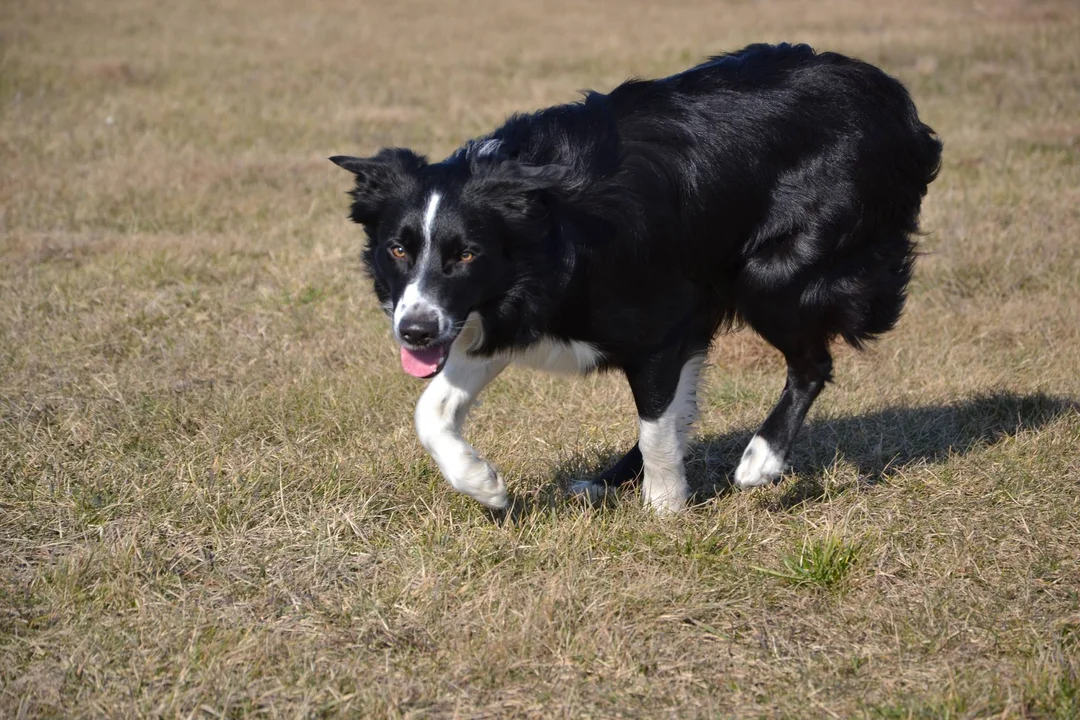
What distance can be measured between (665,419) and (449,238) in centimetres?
115

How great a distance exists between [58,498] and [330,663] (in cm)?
161

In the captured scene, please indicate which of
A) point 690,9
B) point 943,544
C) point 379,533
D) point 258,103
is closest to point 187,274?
point 379,533

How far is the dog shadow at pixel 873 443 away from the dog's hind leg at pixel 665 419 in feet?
0.91

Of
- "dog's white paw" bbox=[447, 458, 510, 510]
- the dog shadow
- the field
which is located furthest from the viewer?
the dog shadow

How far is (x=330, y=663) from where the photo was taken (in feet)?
11.3

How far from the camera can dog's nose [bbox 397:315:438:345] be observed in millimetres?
3727

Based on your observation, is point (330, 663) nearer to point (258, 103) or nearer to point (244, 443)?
point (244, 443)

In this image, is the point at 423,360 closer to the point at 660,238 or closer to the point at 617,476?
the point at 660,238

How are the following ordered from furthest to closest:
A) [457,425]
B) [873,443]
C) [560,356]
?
[873,443], [560,356], [457,425]

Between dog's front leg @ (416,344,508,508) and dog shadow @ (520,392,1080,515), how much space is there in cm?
68

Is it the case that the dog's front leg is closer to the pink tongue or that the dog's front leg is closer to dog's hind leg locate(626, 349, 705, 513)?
the pink tongue

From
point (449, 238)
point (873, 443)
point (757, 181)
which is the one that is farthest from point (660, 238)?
point (873, 443)

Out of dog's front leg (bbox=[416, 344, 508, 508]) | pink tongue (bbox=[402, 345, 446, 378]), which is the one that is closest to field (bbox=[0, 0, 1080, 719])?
dog's front leg (bbox=[416, 344, 508, 508])

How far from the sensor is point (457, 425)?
4152 millimetres
